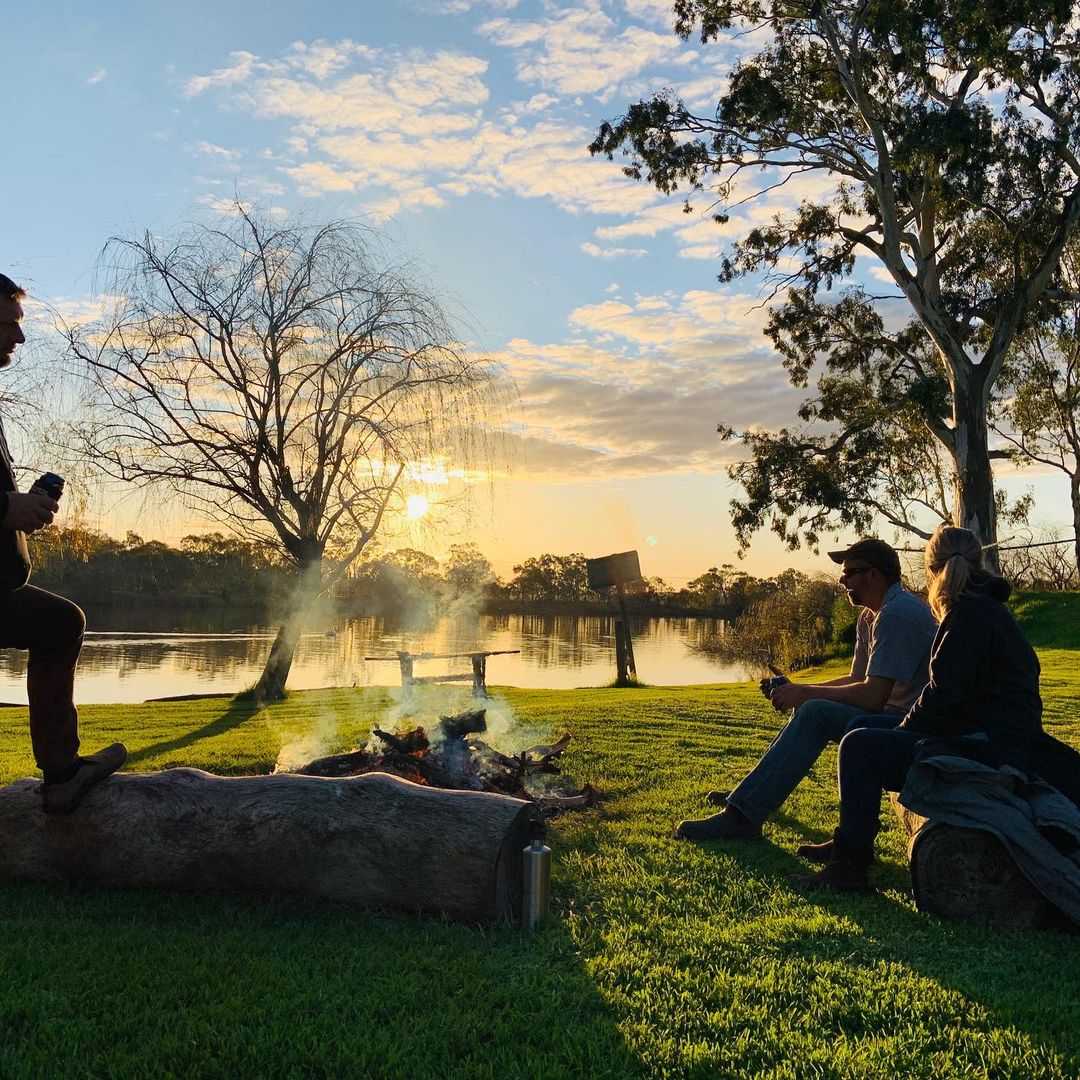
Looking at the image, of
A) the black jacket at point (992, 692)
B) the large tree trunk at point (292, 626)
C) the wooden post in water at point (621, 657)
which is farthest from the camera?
the wooden post in water at point (621, 657)

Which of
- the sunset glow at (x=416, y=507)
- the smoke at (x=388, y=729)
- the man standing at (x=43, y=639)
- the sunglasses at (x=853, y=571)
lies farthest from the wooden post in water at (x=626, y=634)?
the man standing at (x=43, y=639)

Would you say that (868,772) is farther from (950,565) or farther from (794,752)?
(950,565)

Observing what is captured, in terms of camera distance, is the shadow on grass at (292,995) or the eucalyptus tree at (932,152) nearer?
the shadow on grass at (292,995)

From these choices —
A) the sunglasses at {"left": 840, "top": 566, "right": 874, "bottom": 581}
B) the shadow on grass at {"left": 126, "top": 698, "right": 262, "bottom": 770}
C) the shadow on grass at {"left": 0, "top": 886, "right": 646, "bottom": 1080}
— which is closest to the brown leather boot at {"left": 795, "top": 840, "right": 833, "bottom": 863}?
the sunglasses at {"left": 840, "top": 566, "right": 874, "bottom": 581}

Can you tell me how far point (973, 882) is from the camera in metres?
3.74

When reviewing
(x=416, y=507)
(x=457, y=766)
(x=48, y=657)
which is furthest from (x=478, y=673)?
(x=48, y=657)

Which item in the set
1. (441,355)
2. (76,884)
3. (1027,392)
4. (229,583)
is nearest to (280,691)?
(441,355)

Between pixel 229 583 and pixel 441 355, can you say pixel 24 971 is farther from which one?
pixel 229 583

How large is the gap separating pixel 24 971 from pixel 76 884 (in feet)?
3.32

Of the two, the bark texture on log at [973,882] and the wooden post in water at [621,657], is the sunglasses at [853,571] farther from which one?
the wooden post in water at [621,657]

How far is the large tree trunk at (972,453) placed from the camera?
52.0ft

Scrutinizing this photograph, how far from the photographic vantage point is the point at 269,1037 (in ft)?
8.66

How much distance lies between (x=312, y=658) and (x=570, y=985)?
110ft

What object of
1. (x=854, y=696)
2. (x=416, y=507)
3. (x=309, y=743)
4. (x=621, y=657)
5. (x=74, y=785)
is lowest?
(x=621, y=657)
